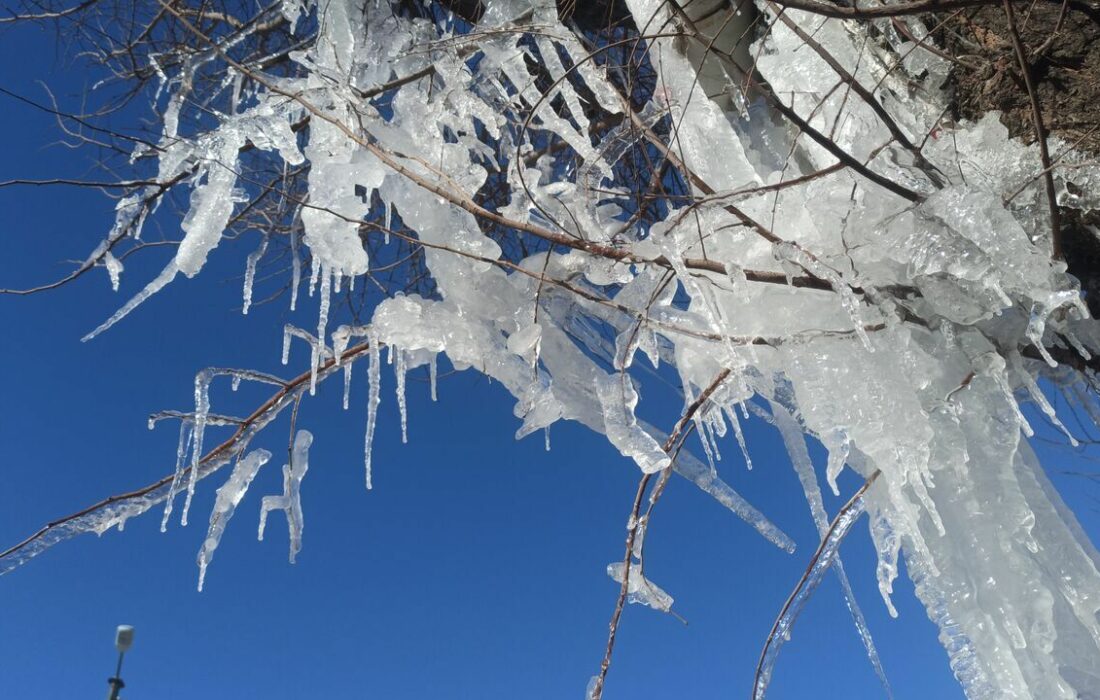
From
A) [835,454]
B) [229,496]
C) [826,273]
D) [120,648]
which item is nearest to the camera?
[826,273]

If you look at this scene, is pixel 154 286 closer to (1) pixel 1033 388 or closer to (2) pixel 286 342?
(2) pixel 286 342

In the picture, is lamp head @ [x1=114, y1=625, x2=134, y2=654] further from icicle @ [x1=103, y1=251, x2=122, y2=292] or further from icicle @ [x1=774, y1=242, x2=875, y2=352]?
icicle @ [x1=774, y1=242, x2=875, y2=352]

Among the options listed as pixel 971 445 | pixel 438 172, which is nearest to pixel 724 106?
pixel 438 172

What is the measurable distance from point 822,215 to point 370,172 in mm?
948

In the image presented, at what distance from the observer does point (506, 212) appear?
63.5 inches

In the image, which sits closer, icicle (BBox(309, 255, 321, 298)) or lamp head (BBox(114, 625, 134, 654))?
icicle (BBox(309, 255, 321, 298))

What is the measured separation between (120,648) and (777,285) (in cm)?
661

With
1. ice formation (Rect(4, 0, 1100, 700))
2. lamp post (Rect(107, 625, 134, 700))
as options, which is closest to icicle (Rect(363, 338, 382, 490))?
ice formation (Rect(4, 0, 1100, 700))

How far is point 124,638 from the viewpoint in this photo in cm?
624

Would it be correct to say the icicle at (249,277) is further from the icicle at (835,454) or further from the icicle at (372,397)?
the icicle at (835,454)

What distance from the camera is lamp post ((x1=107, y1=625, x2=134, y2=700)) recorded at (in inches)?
234

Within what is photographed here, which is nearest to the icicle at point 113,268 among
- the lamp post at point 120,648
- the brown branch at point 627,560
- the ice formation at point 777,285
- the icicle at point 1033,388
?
the ice formation at point 777,285

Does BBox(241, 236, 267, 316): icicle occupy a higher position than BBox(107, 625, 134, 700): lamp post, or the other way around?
BBox(107, 625, 134, 700): lamp post

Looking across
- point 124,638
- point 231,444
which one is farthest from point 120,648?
point 231,444
